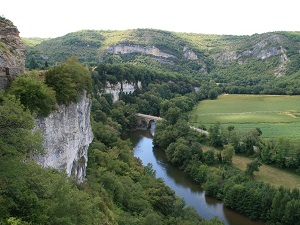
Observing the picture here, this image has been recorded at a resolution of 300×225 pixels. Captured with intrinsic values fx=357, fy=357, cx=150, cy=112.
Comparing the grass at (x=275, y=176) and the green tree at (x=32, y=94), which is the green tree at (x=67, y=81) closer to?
the green tree at (x=32, y=94)

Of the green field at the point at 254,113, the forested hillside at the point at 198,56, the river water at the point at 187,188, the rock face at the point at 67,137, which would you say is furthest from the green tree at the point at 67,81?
the forested hillside at the point at 198,56

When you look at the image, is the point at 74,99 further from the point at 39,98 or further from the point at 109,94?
the point at 109,94

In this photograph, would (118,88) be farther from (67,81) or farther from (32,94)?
(32,94)

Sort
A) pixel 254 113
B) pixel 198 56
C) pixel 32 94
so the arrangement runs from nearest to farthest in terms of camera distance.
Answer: pixel 32 94 < pixel 254 113 < pixel 198 56

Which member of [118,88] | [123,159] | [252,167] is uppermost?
[123,159]

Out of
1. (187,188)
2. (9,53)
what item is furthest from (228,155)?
(9,53)

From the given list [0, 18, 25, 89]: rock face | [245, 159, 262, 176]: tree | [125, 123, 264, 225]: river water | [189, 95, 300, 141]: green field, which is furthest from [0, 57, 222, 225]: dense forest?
[189, 95, 300, 141]: green field

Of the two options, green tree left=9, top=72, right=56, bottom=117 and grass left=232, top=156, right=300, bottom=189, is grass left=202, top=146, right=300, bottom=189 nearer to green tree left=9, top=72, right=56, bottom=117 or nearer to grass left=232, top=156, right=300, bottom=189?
grass left=232, top=156, right=300, bottom=189
